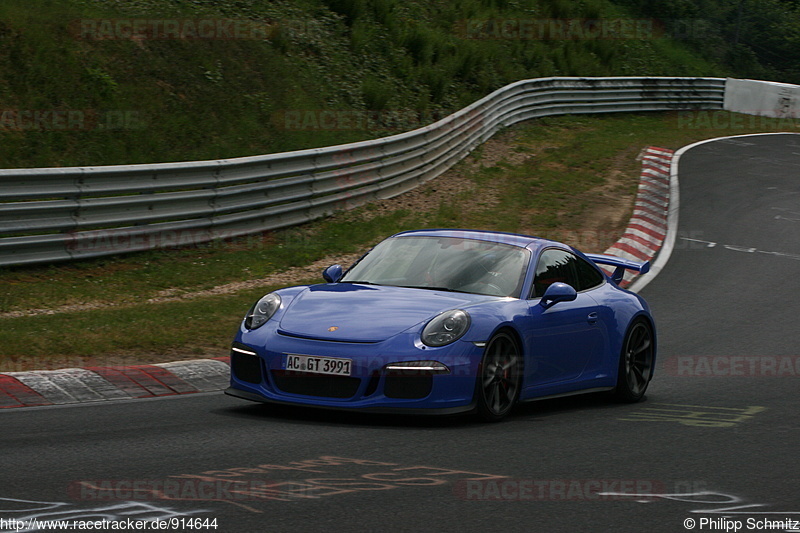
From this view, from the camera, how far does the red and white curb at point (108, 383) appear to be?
7.94 meters

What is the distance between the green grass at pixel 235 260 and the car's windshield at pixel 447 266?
201 cm

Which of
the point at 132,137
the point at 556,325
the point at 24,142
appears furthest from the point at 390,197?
the point at 556,325

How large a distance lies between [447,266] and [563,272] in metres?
1.03

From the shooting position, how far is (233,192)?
51.9ft

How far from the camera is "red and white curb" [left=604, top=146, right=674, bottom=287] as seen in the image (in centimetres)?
1723

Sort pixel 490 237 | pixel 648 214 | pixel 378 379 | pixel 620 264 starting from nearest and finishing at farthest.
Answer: pixel 378 379 < pixel 490 237 < pixel 620 264 < pixel 648 214

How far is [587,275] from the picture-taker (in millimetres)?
9211

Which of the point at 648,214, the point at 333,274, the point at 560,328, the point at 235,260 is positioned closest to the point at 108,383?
the point at 333,274

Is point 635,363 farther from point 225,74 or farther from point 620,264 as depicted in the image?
point 225,74

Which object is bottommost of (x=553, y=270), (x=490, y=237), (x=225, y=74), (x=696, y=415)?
(x=696, y=415)

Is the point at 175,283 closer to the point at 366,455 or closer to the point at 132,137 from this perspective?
the point at 132,137

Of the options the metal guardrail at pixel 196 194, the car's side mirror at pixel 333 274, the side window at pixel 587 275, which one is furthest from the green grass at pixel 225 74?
the side window at pixel 587 275

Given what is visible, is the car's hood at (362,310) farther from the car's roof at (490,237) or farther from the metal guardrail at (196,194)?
the metal guardrail at (196,194)

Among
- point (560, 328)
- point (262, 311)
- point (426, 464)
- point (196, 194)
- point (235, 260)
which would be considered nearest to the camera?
point (426, 464)
